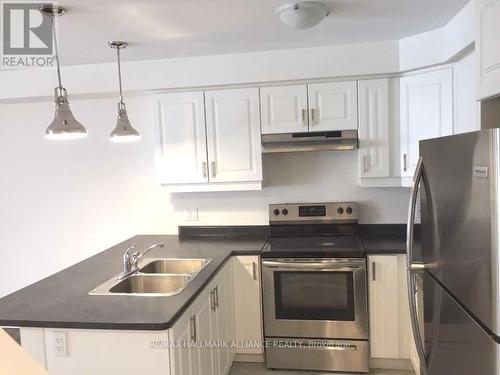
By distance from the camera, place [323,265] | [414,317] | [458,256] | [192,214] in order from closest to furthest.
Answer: [458,256] → [414,317] → [323,265] → [192,214]

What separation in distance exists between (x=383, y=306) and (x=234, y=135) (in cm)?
161

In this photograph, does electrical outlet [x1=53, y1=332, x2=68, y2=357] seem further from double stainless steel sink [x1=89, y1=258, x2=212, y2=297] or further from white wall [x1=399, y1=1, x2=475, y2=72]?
white wall [x1=399, y1=1, x2=475, y2=72]

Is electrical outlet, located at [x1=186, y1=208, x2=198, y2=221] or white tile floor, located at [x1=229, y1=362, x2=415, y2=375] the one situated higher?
electrical outlet, located at [x1=186, y1=208, x2=198, y2=221]

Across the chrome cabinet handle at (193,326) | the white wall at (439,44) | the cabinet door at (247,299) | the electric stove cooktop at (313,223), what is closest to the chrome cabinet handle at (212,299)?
the chrome cabinet handle at (193,326)

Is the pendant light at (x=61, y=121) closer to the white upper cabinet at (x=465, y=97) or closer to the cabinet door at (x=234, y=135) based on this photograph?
the cabinet door at (x=234, y=135)

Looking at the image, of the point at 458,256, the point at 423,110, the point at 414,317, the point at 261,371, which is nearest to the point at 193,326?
the point at 414,317

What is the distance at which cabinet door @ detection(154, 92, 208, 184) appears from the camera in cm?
310

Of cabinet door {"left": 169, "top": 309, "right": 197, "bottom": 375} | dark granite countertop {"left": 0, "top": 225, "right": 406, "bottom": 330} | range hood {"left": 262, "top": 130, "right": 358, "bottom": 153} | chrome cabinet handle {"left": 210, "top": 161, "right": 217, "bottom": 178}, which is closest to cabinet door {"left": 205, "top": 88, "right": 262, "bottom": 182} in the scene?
chrome cabinet handle {"left": 210, "top": 161, "right": 217, "bottom": 178}

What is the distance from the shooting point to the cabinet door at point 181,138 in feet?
10.2

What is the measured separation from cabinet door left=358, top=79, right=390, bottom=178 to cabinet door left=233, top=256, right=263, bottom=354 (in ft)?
3.60

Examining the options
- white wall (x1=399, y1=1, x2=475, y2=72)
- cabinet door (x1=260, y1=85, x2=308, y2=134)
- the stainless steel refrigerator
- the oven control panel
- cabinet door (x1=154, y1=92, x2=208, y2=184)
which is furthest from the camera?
the oven control panel

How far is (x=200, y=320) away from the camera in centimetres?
217

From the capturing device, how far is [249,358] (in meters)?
3.04

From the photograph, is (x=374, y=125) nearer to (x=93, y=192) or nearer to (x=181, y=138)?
(x=181, y=138)
